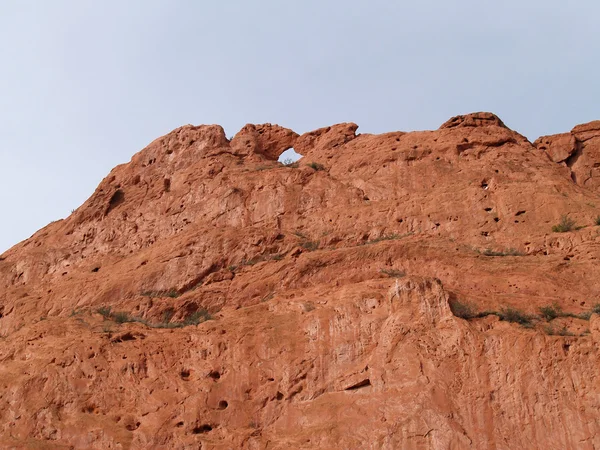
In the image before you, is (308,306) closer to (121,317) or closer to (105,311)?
(121,317)

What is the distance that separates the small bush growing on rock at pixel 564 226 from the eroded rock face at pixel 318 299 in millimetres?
259

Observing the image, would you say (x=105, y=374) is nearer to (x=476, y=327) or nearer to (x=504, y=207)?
(x=476, y=327)

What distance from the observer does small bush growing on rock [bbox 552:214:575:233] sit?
70.4ft

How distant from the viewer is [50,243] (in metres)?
27.0

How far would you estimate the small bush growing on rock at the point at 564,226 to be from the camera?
70.4ft

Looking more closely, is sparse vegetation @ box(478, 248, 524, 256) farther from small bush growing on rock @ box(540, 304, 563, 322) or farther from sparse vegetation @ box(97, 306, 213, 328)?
sparse vegetation @ box(97, 306, 213, 328)

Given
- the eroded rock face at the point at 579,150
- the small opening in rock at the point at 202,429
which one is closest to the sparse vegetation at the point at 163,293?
the small opening in rock at the point at 202,429

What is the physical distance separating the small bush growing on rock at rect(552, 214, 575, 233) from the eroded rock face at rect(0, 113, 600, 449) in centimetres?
26

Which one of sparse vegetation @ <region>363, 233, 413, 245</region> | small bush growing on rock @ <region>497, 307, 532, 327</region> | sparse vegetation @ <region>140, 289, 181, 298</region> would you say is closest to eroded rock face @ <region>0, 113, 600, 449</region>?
sparse vegetation @ <region>140, 289, 181, 298</region>

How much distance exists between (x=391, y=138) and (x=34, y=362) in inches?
546

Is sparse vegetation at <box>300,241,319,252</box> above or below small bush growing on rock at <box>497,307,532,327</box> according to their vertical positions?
above

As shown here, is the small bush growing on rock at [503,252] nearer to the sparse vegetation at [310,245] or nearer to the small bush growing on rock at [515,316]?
the small bush growing on rock at [515,316]

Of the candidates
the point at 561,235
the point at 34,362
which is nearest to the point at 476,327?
the point at 561,235

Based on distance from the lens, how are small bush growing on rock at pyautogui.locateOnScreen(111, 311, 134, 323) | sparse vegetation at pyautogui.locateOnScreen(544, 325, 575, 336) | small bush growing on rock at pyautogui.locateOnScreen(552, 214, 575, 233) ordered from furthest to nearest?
small bush growing on rock at pyautogui.locateOnScreen(552, 214, 575, 233) < small bush growing on rock at pyautogui.locateOnScreen(111, 311, 134, 323) < sparse vegetation at pyautogui.locateOnScreen(544, 325, 575, 336)
